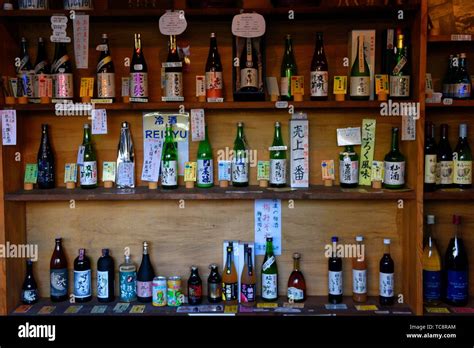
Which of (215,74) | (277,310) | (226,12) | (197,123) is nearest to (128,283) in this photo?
(277,310)

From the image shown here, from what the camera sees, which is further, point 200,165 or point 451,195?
point 200,165

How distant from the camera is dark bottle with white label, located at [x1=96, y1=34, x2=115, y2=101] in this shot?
7.84 ft

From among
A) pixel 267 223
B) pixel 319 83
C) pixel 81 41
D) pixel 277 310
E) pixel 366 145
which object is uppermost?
pixel 81 41

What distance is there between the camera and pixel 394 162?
2.36 m

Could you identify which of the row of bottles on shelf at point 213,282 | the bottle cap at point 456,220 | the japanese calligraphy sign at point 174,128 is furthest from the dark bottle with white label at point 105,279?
the bottle cap at point 456,220

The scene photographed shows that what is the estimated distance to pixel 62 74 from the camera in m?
2.38

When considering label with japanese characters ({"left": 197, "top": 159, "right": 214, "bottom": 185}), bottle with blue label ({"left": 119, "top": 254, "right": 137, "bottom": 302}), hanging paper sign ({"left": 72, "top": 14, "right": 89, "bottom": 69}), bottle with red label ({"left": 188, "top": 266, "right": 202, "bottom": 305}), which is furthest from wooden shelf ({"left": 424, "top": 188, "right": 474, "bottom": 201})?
hanging paper sign ({"left": 72, "top": 14, "right": 89, "bottom": 69})

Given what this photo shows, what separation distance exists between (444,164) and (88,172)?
1.53 m

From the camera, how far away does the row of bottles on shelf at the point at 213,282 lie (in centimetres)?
242

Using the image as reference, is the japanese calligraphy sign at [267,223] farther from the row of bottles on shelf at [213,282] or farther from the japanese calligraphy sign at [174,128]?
the japanese calligraphy sign at [174,128]

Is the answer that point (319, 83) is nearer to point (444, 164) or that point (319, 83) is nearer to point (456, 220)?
point (444, 164)

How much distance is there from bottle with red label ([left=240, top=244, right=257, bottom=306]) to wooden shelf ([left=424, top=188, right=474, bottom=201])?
79cm

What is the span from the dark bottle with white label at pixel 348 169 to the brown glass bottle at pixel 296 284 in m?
0.38
